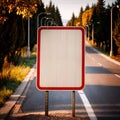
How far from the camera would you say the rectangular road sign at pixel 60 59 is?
8930 millimetres

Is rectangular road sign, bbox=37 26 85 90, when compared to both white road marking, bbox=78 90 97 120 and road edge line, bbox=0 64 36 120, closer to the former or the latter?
white road marking, bbox=78 90 97 120

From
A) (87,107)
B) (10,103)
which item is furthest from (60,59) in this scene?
(10,103)

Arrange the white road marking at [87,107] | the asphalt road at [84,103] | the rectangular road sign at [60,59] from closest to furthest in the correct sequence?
the rectangular road sign at [60,59] < the white road marking at [87,107] < the asphalt road at [84,103]

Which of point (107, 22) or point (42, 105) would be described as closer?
point (42, 105)

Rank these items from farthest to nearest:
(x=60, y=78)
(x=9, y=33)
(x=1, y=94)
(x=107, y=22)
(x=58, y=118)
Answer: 1. (x=107, y=22)
2. (x=9, y=33)
3. (x=1, y=94)
4. (x=58, y=118)
5. (x=60, y=78)

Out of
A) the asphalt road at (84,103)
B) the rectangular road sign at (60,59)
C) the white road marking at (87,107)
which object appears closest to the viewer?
the rectangular road sign at (60,59)

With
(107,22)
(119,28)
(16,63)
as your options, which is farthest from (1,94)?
(107,22)

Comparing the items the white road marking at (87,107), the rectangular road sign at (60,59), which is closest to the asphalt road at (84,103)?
the white road marking at (87,107)

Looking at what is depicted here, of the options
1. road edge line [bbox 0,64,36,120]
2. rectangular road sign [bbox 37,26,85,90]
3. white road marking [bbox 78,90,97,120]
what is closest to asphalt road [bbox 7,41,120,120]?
white road marking [bbox 78,90,97,120]

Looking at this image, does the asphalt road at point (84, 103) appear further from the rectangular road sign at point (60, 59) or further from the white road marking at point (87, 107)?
the rectangular road sign at point (60, 59)

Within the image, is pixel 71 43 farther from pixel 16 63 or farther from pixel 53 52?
pixel 16 63

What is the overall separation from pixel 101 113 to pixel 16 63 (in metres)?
18.7

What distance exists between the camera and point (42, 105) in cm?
1280

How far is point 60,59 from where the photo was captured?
29.3ft
